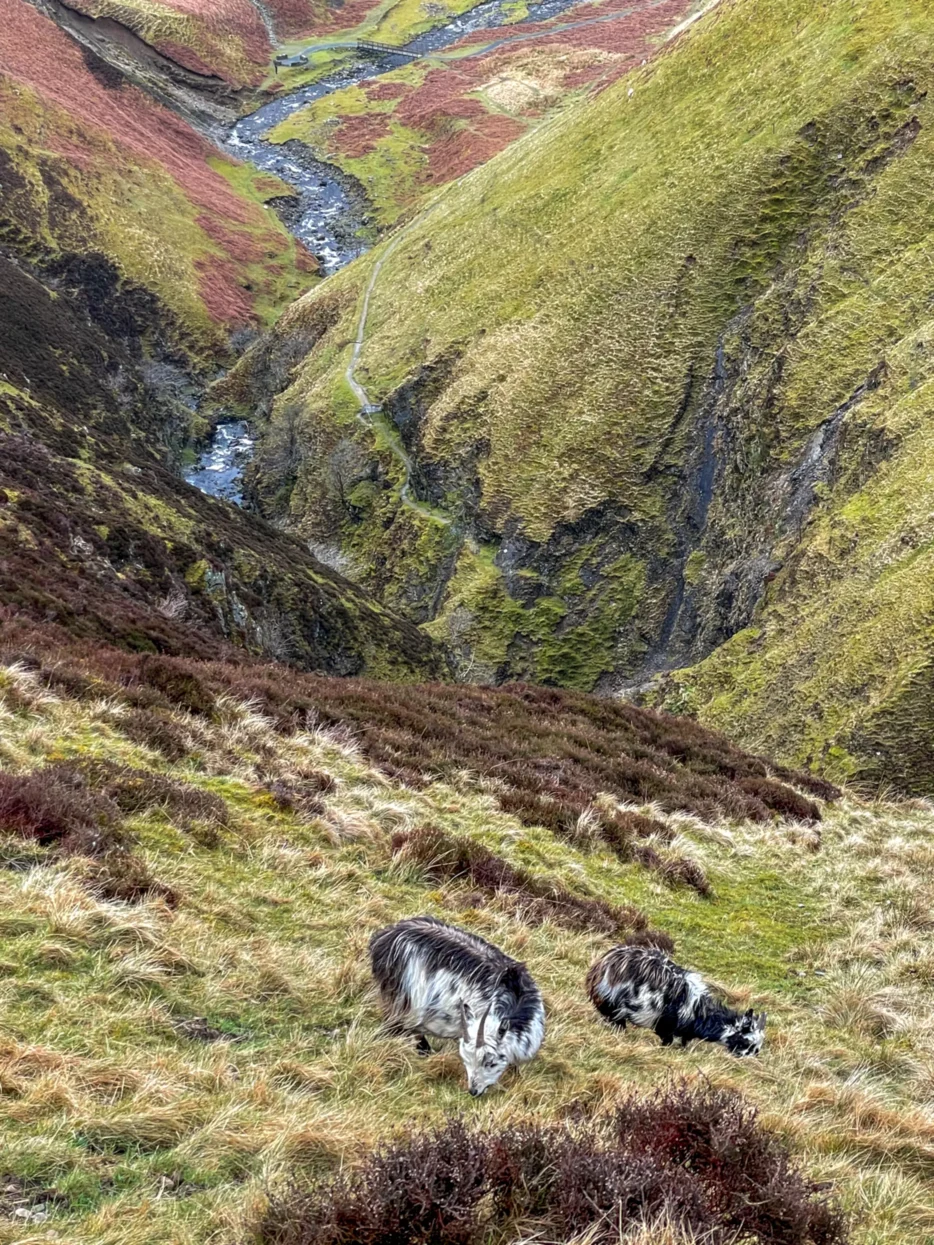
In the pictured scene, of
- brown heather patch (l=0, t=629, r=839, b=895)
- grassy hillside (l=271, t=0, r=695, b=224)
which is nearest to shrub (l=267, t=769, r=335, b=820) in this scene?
brown heather patch (l=0, t=629, r=839, b=895)

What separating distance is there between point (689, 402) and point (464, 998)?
52.6 m

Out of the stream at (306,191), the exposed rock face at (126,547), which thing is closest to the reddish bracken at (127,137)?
the stream at (306,191)

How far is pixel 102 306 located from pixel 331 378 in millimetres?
25290

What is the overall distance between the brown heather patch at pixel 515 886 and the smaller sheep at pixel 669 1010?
2.29m

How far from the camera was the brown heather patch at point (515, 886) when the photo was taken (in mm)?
11820

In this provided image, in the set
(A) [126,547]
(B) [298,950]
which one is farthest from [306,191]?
(B) [298,950]

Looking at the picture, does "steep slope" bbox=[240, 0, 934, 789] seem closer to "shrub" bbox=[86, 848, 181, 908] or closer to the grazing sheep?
the grazing sheep

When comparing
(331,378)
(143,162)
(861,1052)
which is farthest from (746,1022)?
(143,162)

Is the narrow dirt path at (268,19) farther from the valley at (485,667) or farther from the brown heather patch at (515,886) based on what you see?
the brown heather patch at (515,886)

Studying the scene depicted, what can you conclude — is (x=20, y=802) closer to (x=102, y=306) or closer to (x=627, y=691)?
(x=627, y=691)

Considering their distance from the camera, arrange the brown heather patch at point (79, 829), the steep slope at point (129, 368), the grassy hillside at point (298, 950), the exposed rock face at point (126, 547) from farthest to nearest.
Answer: the steep slope at point (129, 368)
the exposed rock face at point (126, 547)
the brown heather patch at point (79, 829)
the grassy hillside at point (298, 950)

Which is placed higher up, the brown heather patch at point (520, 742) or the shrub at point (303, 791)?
the shrub at point (303, 791)

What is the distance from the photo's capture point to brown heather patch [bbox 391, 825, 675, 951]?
11820 millimetres

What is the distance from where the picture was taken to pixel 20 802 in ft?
29.9
